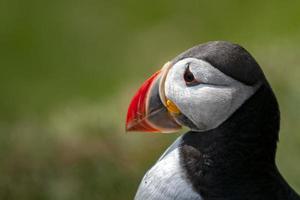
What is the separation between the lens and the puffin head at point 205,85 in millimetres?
3119

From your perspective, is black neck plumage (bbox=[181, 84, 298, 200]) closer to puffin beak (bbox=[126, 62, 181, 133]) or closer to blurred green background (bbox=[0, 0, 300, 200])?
puffin beak (bbox=[126, 62, 181, 133])

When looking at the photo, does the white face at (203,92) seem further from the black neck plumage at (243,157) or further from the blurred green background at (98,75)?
the blurred green background at (98,75)

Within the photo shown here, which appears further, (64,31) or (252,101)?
(64,31)

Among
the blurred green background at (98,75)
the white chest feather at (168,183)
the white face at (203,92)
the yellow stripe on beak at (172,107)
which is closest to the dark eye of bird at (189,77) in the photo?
the white face at (203,92)

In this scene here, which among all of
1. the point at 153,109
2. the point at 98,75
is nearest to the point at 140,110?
the point at 153,109

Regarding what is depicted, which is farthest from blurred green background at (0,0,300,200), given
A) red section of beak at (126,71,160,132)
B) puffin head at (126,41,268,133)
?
puffin head at (126,41,268,133)

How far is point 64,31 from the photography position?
23.9ft

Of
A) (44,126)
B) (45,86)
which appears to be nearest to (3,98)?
(45,86)

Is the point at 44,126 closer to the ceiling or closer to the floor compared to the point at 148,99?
Result: closer to the floor

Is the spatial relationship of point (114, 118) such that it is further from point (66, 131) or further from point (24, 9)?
point (24, 9)

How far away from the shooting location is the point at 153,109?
3322 mm

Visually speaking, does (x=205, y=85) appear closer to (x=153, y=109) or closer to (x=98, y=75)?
(x=153, y=109)

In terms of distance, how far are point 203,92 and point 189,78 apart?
0.07 meters

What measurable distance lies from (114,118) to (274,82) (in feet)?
2.93
